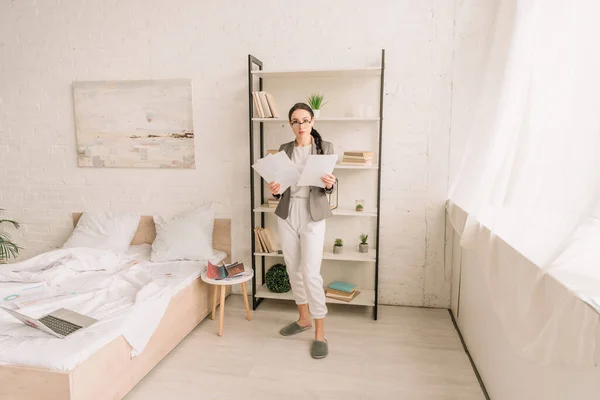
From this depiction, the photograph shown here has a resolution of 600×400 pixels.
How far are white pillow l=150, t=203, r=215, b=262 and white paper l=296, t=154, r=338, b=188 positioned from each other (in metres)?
1.19

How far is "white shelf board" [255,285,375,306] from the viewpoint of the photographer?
3199 millimetres

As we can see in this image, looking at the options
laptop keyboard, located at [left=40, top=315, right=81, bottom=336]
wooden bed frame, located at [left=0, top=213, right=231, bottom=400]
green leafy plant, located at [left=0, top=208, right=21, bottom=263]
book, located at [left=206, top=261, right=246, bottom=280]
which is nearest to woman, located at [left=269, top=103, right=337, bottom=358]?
book, located at [left=206, top=261, right=246, bottom=280]

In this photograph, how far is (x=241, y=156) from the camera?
11.5ft

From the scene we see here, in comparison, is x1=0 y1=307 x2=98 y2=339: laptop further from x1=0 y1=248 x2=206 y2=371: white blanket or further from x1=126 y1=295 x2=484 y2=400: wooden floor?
x1=126 y1=295 x2=484 y2=400: wooden floor

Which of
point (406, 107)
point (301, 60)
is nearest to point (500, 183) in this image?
point (406, 107)

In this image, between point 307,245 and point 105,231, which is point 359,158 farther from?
point 105,231

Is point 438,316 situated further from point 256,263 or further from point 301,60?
point 301,60

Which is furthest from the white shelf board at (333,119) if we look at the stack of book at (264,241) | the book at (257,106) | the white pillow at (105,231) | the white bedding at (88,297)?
Result: the white pillow at (105,231)

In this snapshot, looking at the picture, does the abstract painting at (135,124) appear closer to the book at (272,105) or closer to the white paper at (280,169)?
the book at (272,105)

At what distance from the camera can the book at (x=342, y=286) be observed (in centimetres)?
325

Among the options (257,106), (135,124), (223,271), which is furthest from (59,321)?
(135,124)

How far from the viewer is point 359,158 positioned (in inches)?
122

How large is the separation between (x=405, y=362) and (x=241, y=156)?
200 centimetres

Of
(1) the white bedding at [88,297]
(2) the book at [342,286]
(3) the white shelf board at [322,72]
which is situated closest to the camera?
(1) the white bedding at [88,297]
